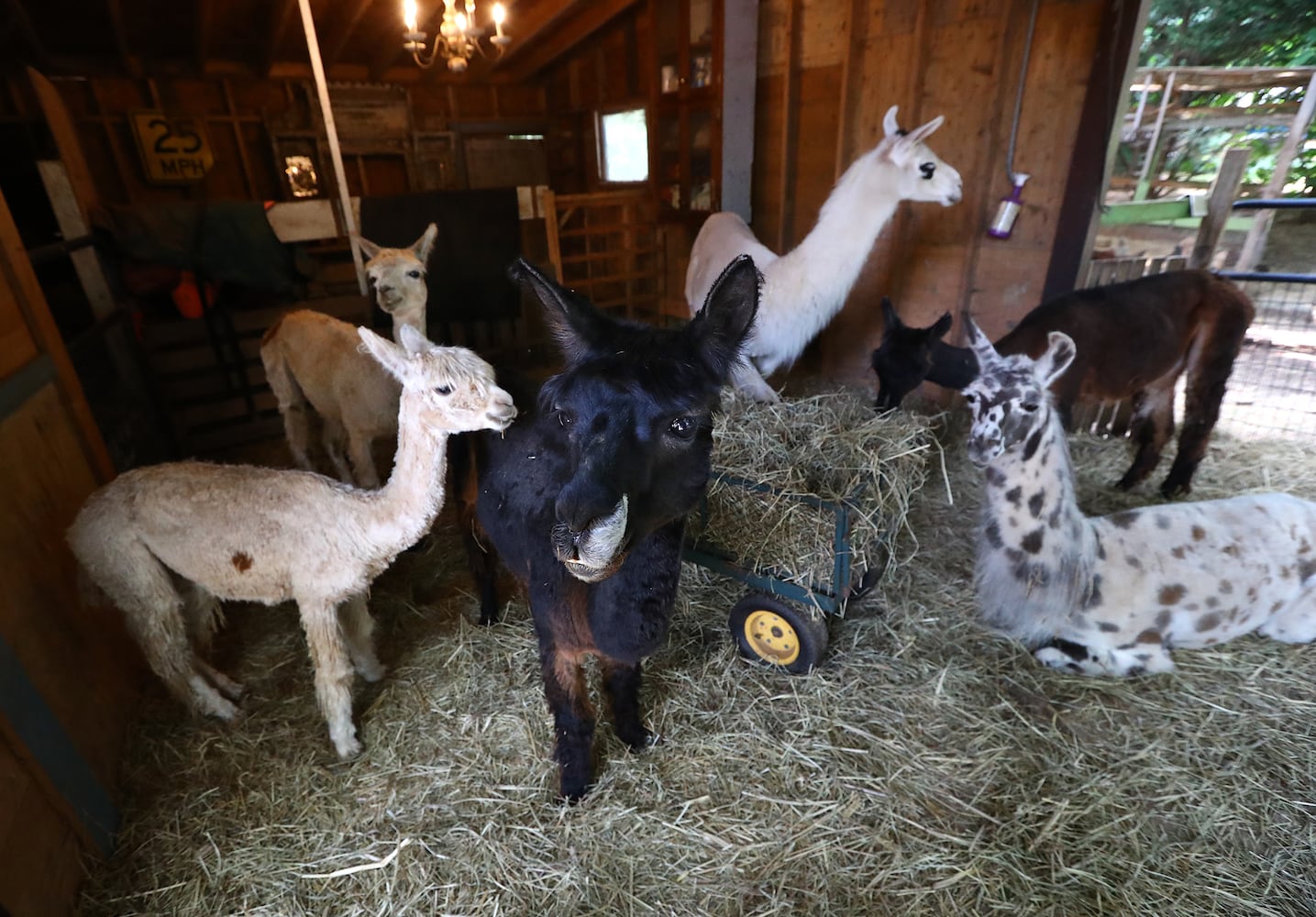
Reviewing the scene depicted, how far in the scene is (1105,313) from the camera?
3885 mm

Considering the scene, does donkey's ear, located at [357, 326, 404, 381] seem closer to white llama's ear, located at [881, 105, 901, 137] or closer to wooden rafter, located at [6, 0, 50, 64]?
white llama's ear, located at [881, 105, 901, 137]

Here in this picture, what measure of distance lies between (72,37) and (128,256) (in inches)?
220

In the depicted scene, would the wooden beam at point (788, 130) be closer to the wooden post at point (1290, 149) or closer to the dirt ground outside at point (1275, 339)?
the dirt ground outside at point (1275, 339)

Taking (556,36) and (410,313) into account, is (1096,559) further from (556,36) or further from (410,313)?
(556,36)

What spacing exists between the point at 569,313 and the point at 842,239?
2.76 metres

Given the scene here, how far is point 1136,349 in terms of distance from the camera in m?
3.93

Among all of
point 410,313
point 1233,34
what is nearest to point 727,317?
point 410,313

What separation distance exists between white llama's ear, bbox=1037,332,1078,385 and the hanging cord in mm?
2356

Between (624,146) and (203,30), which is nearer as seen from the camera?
(203,30)

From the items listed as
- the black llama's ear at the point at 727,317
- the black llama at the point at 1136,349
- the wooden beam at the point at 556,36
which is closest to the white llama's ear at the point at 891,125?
the black llama at the point at 1136,349

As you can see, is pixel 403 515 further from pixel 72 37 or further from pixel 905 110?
pixel 72 37

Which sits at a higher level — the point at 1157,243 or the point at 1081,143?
the point at 1081,143

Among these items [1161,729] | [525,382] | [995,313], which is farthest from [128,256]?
[1161,729]

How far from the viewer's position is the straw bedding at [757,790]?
2.12 metres
